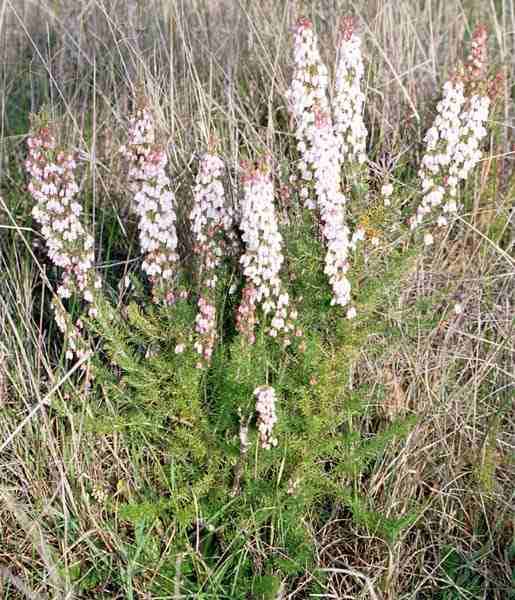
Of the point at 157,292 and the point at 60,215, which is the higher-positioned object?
the point at 60,215

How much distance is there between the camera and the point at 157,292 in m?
3.36

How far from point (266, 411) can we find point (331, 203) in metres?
0.86

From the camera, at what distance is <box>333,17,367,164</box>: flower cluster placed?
337 centimetres

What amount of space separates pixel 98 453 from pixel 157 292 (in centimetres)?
80

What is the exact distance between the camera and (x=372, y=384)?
153 inches

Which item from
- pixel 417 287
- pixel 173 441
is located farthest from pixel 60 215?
pixel 417 287

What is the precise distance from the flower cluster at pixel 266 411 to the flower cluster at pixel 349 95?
112cm

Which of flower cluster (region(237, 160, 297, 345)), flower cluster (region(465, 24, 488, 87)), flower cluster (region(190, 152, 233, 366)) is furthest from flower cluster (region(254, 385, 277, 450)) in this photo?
flower cluster (region(465, 24, 488, 87))

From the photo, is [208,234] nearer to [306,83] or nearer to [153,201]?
[153,201]

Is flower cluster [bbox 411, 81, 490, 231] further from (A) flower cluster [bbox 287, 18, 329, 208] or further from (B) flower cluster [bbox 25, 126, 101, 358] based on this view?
(B) flower cluster [bbox 25, 126, 101, 358]

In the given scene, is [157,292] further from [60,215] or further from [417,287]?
[417,287]

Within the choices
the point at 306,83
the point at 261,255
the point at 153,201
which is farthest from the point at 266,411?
the point at 306,83

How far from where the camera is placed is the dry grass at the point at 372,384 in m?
3.33

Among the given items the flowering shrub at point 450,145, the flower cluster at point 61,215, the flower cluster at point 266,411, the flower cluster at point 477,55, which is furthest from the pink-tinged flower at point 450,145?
the flower cluster at point 61,215
